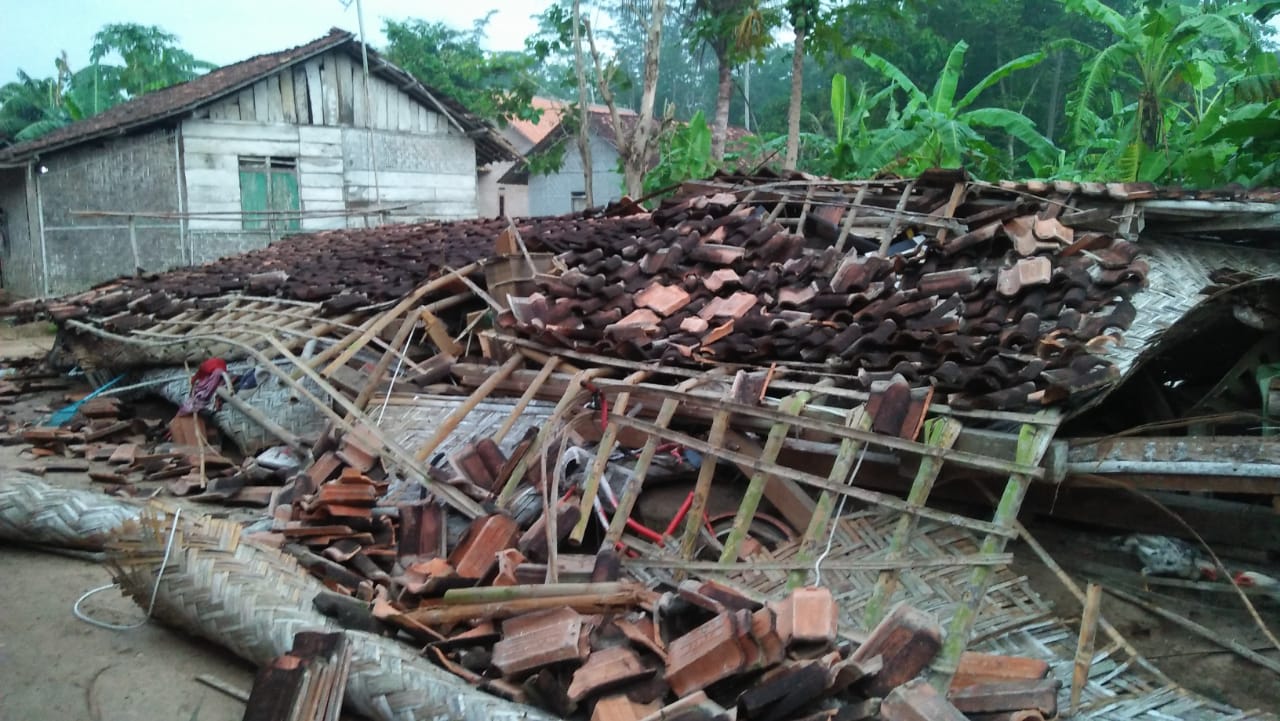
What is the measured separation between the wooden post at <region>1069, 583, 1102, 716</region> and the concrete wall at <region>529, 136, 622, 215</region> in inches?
864

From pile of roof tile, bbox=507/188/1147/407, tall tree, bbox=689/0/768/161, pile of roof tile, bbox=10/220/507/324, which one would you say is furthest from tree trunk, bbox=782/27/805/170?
pile of roof tile, bbox=507/188/1147/407

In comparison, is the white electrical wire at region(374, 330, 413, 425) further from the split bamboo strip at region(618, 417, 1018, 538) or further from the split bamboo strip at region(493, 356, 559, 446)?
the split bamboo strip at region(618, 417, 1018, 538)

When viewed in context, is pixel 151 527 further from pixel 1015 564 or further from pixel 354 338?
pixel 1015 564

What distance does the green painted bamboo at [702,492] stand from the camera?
4238 mm

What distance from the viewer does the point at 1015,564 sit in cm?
450

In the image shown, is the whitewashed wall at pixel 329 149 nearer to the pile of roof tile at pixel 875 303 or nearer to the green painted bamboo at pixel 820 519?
the pile of roof tile at pixel 875 303

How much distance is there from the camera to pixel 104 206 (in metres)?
15.1

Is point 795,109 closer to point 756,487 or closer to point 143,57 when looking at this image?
point 756,487

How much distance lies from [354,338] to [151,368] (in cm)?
268

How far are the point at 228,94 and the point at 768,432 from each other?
14175 millimetres

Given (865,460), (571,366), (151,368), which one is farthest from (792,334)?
(151,368)

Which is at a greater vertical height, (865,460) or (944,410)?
(944,410)

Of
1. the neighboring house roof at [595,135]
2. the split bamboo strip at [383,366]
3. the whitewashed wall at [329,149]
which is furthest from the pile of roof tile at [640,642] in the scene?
the neighboring house roof at [595,135]

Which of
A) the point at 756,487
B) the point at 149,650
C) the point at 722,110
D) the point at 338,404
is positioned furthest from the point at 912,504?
the point at 722,110
